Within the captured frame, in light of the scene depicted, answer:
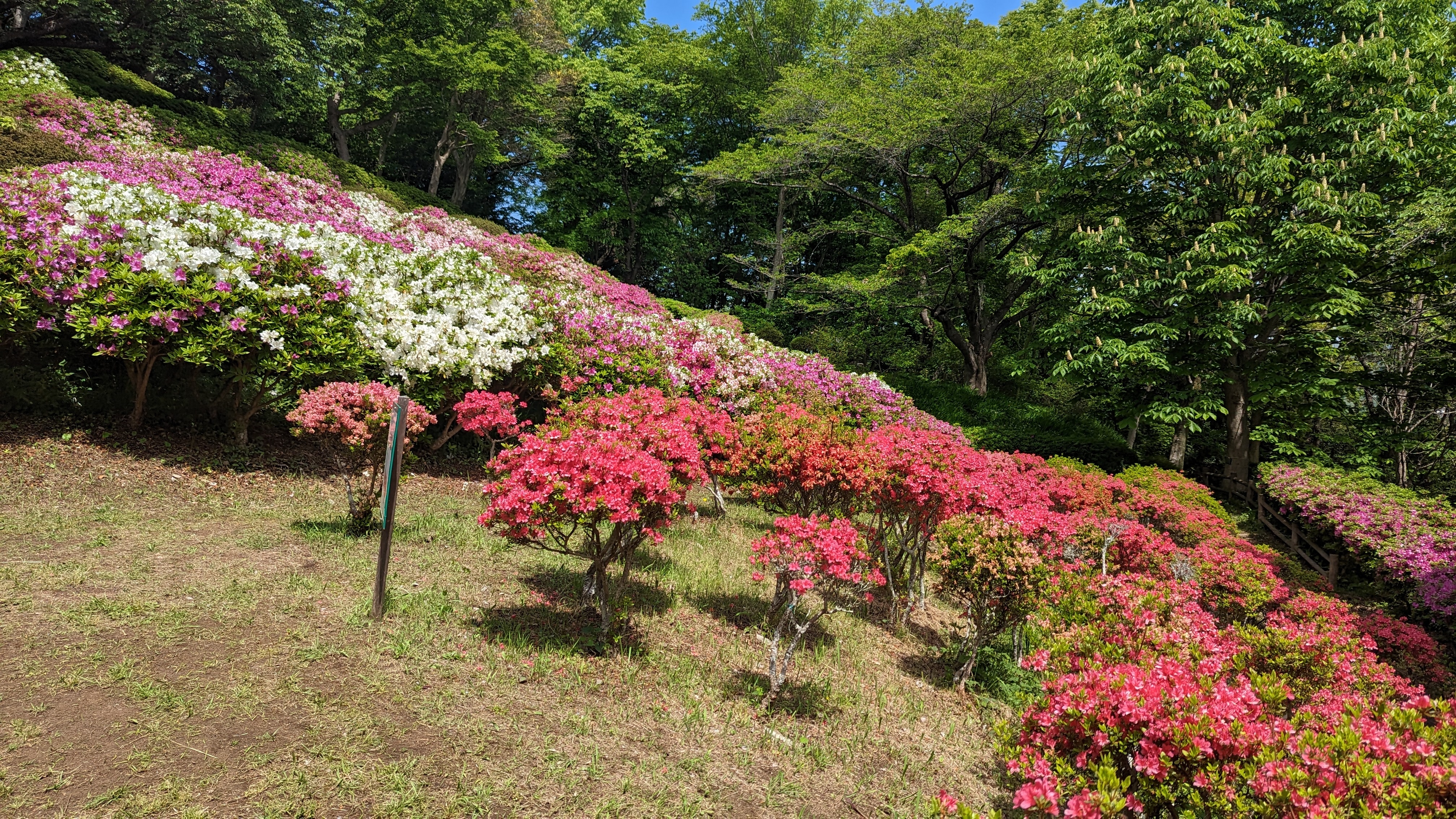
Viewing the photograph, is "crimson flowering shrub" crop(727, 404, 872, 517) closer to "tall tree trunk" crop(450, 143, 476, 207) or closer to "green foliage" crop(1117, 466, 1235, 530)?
"green foliage" crop(1117, 466, 1235, 530)

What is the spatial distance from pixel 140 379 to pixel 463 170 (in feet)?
74.0

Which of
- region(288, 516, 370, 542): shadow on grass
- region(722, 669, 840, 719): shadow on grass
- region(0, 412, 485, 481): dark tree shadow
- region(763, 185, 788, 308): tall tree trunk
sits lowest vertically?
region(722, 669, 840, 719): shadow on grass

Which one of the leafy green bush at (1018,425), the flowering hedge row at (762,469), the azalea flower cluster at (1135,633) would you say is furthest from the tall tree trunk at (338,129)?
the azalea flower cluster at (1135,633)

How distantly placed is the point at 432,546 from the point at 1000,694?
5.72 m

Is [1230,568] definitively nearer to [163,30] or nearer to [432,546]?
[432,546]

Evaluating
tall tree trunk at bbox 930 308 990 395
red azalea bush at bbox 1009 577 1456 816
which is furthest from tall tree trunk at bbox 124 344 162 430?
tall tree trunk at bbox 930 308 990 395

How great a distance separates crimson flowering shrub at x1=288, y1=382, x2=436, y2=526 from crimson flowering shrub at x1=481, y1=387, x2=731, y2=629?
1.47m

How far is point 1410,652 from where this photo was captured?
19.7 ft

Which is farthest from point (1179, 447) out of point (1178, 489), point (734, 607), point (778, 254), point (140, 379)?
point (140, 379)

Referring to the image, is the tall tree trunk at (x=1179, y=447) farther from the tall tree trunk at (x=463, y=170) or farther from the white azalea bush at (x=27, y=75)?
the tall tree trunk at (x=463, y=170)

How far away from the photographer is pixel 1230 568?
22.2 ft

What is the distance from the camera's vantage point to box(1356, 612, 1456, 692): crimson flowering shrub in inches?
229

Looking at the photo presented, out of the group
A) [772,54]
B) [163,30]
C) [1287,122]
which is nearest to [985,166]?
[1287,122]

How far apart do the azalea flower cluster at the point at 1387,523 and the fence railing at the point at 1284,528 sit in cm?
37
